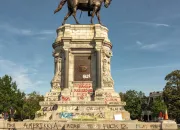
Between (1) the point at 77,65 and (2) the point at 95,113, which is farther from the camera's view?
(1) the point at 77,65

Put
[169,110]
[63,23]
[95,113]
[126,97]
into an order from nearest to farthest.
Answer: [95,113] → [63,23] → [169,110] → [126,97]

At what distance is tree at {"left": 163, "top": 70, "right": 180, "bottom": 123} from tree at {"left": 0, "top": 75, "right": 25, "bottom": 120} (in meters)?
34.8

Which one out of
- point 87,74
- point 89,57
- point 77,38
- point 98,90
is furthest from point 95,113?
point 77,38

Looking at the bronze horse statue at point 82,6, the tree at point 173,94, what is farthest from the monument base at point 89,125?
the tree at point 173,94

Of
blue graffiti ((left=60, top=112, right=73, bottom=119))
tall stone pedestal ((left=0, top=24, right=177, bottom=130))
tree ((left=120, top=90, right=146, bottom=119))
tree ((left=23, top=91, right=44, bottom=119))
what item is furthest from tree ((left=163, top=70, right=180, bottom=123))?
blue graffiti ((left=60, top=112, right=73, bottom=119))

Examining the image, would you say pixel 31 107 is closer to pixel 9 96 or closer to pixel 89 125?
pixel 9 96

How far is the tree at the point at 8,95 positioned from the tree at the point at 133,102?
31.5 meters

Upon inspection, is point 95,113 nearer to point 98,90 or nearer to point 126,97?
point 98,90

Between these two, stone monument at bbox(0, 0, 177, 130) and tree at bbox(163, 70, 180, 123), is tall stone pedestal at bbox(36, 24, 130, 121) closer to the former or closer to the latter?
stone monument at bbox(0, 0, 177, 130)

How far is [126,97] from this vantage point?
79000 mm

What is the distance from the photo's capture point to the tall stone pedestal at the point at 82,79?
83.5 feet

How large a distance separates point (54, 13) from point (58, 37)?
3022 mm

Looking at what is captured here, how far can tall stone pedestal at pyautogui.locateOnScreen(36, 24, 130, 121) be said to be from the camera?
25.5 meters

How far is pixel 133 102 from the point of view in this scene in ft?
254
